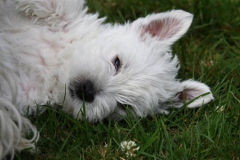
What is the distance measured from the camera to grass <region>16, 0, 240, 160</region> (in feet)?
12.7

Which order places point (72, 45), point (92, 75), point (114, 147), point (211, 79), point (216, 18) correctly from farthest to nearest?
point (216, 18), point (211, 79), point (72, 45), point (92, 75), point (114, 147)

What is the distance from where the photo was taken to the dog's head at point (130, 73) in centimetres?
423

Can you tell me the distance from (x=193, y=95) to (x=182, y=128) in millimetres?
489

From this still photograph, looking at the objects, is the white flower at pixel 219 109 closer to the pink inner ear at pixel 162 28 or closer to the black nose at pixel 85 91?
the pink inner ear at pixel 162 28

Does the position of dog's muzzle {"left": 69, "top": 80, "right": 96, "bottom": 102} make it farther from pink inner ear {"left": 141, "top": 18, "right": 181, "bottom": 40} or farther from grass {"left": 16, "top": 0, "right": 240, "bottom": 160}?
pink inner ear {"left": 141, "top": 18, "right": 181, "bottom": 40}

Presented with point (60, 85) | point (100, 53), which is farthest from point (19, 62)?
point (100, 53)

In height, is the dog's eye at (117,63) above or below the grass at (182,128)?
above

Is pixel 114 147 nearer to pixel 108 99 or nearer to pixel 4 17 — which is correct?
pixel 108 99

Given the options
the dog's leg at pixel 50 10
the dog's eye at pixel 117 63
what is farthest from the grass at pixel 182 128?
the dog's leg at pixel 50 10

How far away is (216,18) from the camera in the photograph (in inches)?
225

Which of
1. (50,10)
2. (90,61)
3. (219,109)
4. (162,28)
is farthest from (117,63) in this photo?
(219,109)

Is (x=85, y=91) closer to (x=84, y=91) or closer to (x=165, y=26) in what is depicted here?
(x=84, y=91)

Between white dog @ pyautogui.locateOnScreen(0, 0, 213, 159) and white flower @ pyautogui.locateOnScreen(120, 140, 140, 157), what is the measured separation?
46cm

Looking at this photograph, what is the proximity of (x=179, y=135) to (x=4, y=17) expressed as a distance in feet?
5.93
